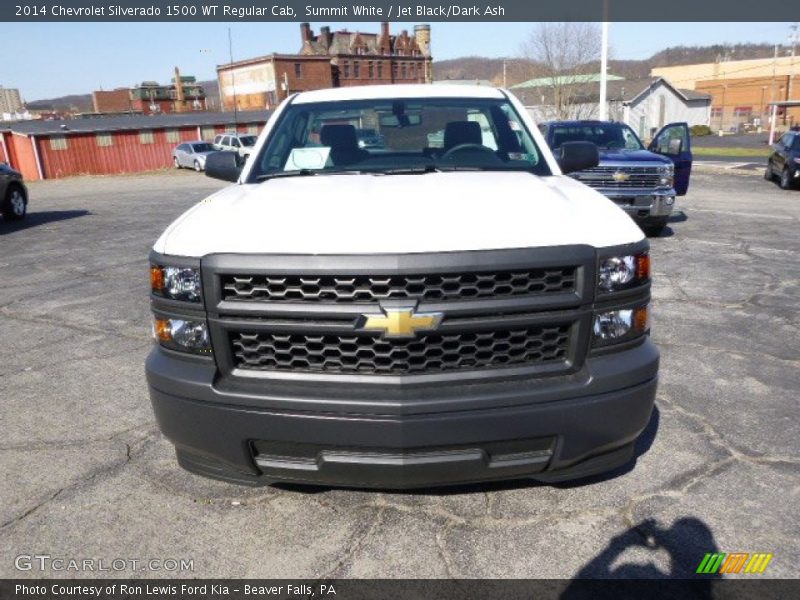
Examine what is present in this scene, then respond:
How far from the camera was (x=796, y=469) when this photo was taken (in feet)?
9.96

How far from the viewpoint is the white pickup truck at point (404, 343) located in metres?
2.22

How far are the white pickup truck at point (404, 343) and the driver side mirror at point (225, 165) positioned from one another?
154 cm

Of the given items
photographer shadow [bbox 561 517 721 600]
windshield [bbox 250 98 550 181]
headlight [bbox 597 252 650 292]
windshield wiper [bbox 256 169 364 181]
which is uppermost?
windshield [bbox 250 98 550 181]

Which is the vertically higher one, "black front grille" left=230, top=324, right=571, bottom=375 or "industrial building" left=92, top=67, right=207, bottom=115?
"industrial building" left=92, top=67, right=207, bottom=115

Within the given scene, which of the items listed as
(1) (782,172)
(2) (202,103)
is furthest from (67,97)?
(1) (782,172)

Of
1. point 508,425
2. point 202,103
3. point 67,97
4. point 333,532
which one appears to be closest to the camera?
point 508,425

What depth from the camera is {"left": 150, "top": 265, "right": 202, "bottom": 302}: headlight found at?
237 cm

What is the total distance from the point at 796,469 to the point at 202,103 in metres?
96.2

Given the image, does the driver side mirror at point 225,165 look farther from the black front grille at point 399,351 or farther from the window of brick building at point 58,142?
the window of brick building at point 58,142

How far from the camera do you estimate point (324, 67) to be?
2975 inches

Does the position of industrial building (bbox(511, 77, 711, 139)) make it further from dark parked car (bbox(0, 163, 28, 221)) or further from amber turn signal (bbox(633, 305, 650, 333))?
amber turn signal (bbox(633, 305, 650, 333))

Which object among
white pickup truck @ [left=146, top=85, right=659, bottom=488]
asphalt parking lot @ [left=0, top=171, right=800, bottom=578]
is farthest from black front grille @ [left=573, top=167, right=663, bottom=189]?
white pickup truck @ [left=146, top=85, right=659, bottom=488]

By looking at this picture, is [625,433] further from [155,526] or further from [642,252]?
[155,526]

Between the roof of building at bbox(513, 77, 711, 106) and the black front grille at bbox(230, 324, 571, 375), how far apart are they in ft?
170
